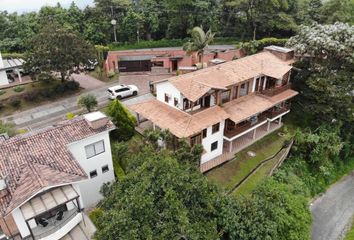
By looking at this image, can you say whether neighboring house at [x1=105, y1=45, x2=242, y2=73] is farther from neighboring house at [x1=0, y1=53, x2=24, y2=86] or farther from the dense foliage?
neighboring house at [x1=0, y1=53, x2=24, y2=86]

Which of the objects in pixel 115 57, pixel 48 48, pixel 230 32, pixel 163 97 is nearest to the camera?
pixel 163 97

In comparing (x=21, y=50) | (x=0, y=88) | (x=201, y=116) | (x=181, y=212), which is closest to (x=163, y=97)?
(x=201, y=116)

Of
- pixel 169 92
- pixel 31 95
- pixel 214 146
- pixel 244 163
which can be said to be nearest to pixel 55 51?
pixel 31 95

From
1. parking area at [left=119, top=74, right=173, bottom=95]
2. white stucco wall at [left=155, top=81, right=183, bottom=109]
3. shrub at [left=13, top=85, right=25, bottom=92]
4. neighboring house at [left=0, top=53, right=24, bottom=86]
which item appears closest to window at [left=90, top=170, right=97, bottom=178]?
white stucco wall at [left=155, top=81, right=183, bottom=109]

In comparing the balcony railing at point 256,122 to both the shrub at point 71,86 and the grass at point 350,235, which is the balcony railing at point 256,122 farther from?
the shrub at point 71,86

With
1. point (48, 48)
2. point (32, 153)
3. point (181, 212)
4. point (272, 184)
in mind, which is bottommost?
point (272, 184)

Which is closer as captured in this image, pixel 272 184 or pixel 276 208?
pixel 276 208

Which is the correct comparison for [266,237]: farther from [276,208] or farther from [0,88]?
[0,88]

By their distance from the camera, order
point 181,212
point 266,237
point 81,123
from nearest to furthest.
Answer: point 181,212 → point 266,237 → point 81,123
